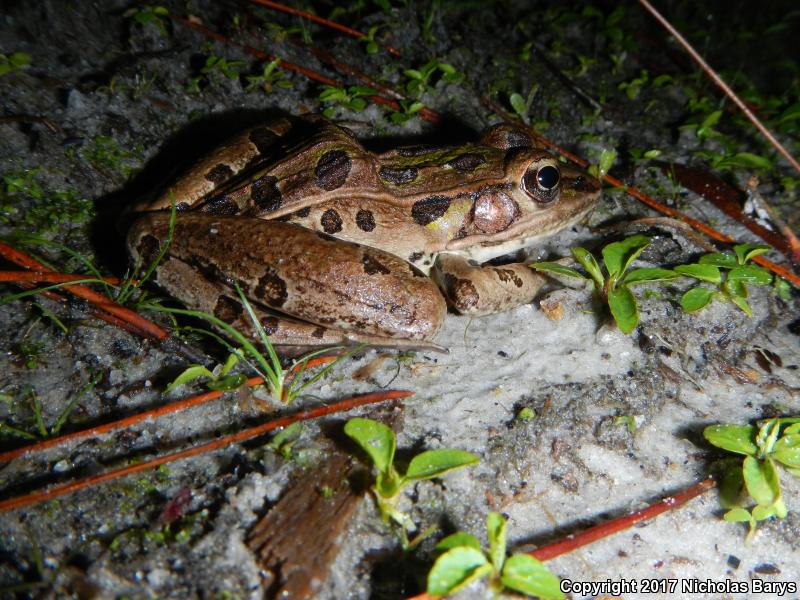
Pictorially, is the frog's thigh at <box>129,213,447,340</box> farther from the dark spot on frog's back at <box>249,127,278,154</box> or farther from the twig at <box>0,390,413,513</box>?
the dark spot on frog's back at <box>249,127,278,154</box>

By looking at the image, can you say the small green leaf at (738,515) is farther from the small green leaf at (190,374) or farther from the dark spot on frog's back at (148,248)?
the dark spot on frog's back at (148,248)

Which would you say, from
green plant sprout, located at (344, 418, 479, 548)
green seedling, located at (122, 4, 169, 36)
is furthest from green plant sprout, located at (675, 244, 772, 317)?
green seedling, located at (122, 4, 169, 36)

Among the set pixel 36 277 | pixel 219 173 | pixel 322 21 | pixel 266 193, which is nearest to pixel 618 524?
pixel 266 193

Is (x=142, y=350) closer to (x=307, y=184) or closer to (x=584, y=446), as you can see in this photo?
(x=307, y=184)

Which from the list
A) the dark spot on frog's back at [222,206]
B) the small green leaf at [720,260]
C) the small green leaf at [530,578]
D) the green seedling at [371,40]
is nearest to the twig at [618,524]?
the small green leaf at [530,578]

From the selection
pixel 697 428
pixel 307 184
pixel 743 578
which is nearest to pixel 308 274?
pixel 307 184
